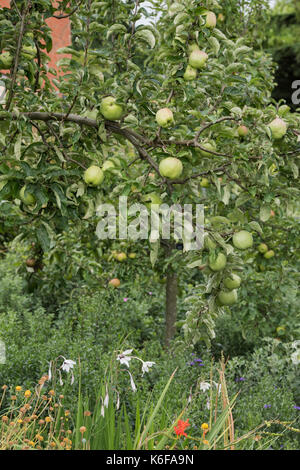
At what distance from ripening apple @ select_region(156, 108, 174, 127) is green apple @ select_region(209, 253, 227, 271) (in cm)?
46

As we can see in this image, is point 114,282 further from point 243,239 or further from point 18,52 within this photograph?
point 18,52

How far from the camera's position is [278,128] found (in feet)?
5.41

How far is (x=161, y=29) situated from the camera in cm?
294

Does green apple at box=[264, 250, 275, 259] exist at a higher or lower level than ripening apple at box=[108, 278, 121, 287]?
higher

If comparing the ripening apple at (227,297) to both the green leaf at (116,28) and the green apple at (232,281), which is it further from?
the green leaf at (116,28)

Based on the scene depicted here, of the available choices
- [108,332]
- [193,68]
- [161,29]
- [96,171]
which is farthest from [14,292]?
[193,68]

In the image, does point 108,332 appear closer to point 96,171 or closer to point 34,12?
point 96,171

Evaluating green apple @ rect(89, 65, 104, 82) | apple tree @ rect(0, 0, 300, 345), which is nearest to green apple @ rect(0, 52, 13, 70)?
apple tree @ rect(0, 0, 300, 345)

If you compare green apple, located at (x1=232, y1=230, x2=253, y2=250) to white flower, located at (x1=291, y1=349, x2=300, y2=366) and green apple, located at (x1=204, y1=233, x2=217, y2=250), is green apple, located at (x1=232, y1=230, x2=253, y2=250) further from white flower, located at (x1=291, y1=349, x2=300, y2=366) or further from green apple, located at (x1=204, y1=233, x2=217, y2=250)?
white flower, located at (x1=291, y1=349, x2=300, y2=366)

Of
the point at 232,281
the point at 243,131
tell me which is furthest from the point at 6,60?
the point at 232,281

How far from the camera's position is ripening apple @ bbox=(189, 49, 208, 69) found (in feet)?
5.28

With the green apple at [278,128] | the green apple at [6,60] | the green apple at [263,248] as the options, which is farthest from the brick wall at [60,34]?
the green apple at [278,128]

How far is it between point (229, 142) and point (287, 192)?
10.9 inches

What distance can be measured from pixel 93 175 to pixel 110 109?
0.74 feet
